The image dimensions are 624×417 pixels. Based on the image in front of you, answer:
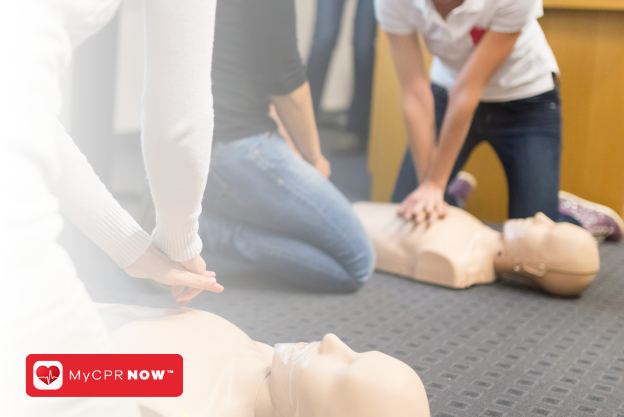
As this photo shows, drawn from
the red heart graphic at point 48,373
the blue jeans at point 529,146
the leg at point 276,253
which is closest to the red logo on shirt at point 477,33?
the blue jeans at point 529,146

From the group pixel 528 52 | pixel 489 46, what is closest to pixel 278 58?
pixel 489 46

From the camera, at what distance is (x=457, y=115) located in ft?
5.09

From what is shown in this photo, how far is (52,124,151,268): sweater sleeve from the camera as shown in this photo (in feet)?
2.12

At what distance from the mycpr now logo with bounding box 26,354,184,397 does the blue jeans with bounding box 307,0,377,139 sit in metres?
2.27

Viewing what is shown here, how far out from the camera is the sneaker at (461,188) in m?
1.99

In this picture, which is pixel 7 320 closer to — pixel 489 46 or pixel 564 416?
pixel 564 416

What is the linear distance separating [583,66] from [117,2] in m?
1.73

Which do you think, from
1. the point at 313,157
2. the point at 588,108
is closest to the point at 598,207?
the point at 588,108

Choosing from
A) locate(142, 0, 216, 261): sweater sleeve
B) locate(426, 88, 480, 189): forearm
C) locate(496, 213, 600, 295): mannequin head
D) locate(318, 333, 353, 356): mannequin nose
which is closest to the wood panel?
locate(426, 88, 480, 189): forearm

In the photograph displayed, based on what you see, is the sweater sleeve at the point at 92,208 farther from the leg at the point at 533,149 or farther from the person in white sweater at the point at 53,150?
the leg at the point at 533,149

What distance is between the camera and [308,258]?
1.38 metres

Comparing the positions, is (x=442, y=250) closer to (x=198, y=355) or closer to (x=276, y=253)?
(x=276, y=253)

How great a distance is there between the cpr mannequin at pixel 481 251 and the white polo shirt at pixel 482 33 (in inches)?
15.5

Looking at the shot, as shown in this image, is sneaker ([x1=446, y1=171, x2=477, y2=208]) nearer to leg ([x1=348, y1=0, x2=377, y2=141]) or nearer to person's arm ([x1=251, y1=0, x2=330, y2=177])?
person's arm ([x1=251, y1=0, x2=330, y2=177])
